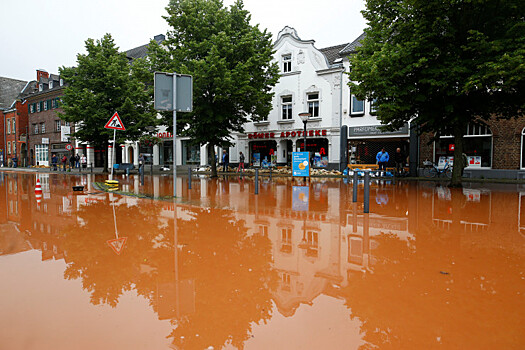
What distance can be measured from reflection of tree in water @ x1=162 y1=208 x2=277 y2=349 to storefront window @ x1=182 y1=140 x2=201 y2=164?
28.6m

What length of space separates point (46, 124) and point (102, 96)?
92.2 feet

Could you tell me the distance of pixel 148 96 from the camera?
27422 mm

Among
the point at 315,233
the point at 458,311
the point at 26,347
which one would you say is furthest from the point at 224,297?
the point at 315,233

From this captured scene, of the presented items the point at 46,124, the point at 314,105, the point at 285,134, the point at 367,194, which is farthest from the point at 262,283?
the point at 46,124

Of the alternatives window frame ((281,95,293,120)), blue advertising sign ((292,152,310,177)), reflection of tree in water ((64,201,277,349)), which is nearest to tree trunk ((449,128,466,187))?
blue advertising sign ((292,152,310,177))

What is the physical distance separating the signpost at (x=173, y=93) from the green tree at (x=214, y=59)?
7453 mm

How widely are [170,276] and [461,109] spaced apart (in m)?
14.3

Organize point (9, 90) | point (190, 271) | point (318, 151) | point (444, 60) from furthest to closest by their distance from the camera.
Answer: point (9, 90) → point (318, 151) → point (444, 60) → point (190, 271)

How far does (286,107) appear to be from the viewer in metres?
29.0

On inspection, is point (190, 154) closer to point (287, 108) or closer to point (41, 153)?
point (287, 108)

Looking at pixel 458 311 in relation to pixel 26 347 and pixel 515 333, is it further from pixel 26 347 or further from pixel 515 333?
pixel 26 347

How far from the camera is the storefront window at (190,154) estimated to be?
113ft

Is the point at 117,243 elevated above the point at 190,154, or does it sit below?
below

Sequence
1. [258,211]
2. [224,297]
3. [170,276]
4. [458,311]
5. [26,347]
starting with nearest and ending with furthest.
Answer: [26,347] → [458,311] → [224,297] → [170,276] → [258,211]
